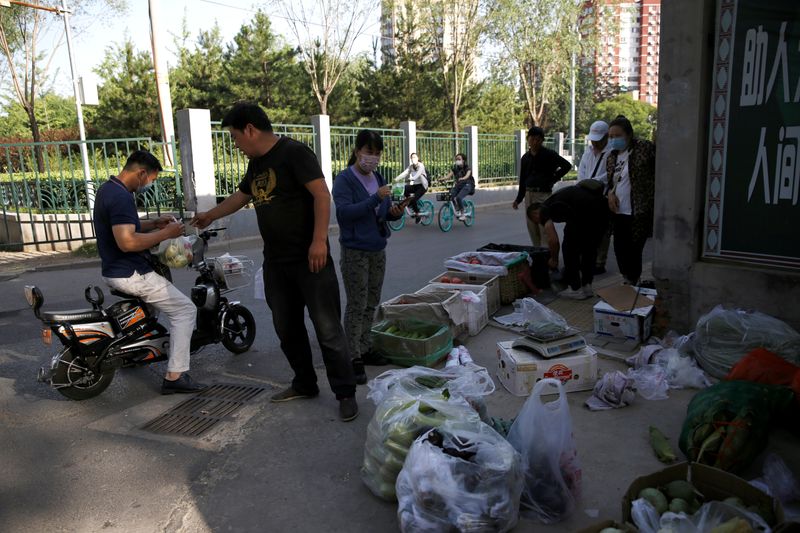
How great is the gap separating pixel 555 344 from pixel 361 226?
159 centimetres

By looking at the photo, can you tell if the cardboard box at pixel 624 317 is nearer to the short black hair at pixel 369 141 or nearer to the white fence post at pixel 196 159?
the short black hair at pixel 369 141

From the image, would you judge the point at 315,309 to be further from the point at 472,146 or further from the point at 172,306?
the point at 472,146

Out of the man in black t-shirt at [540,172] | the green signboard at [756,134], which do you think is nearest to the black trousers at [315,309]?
the green signboard at [756,134]

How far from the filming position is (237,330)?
206 inches

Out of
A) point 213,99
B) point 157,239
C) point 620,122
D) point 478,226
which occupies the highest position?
point 213,99

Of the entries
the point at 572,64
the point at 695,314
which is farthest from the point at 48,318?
the point at 572,64

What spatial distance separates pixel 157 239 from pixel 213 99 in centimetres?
2556

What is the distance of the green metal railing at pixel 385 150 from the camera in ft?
48.8

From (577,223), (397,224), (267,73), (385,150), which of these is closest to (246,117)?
(577,223)

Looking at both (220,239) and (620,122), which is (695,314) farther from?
(220,239)

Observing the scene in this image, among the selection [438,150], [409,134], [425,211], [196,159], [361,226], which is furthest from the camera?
[438,150]

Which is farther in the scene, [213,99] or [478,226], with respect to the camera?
[213,99]

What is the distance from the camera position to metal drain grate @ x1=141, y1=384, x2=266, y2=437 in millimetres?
3855

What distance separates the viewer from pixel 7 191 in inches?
485
